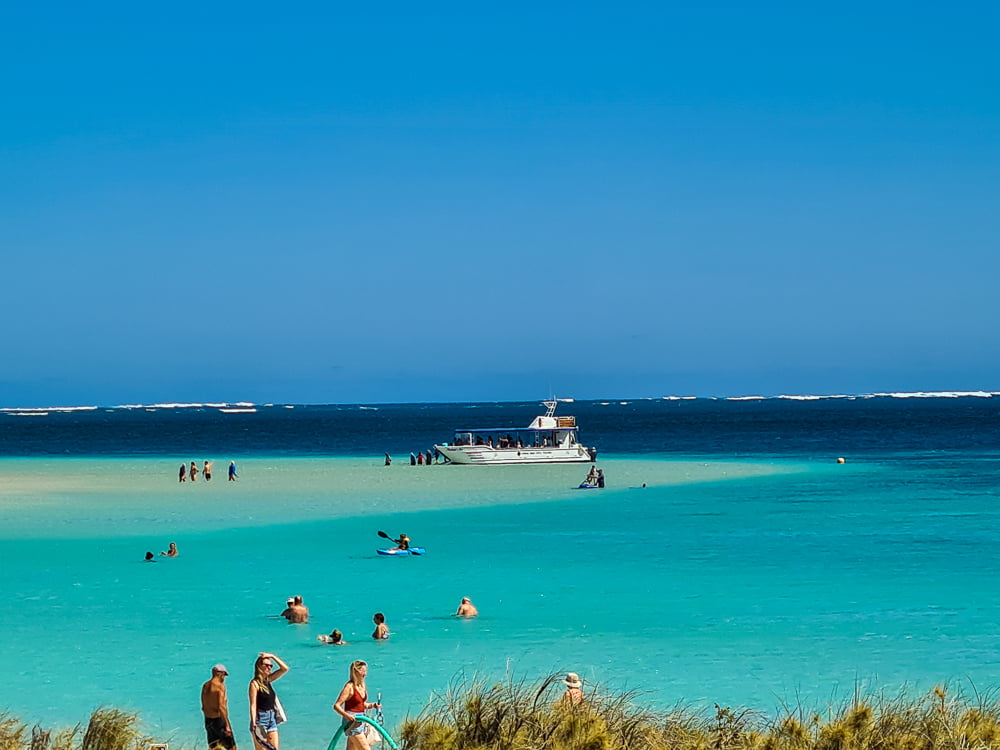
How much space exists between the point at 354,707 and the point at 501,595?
525 inches

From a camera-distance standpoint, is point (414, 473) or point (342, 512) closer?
point (342, 512)

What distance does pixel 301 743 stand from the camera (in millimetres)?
15336

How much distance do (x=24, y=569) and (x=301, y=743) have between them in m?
17.0

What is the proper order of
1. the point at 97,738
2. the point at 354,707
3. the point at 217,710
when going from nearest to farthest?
the point at 97,738 → the point at 354,707 → the point at 217,710

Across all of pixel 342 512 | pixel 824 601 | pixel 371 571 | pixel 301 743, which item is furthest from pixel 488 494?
pixel 301 743

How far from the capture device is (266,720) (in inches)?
497

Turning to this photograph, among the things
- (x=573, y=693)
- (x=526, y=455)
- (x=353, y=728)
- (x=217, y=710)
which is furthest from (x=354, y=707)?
(x=526, y=455)

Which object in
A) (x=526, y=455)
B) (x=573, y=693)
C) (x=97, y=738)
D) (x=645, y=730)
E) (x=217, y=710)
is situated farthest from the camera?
(x=526, y=455)

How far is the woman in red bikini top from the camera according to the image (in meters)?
12.3

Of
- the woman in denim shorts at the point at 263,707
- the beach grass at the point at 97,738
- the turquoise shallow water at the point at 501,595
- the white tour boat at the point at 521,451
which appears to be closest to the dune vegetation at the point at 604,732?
the beach grass at the point at 97,738

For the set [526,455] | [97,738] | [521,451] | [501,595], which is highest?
[521,451]

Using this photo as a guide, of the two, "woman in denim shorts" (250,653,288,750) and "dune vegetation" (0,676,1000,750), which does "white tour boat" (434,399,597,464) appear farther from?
"woman in denim shorts" (250,653,288,750)

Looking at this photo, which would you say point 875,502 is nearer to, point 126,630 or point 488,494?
point 488,494

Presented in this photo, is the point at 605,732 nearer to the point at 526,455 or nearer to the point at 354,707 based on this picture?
the point at 354,707
